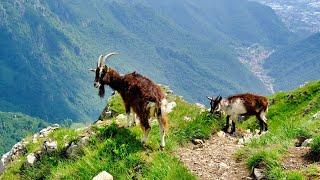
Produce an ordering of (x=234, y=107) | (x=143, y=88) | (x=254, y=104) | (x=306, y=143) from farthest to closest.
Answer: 1. (x=254, y=104)
2. (x=234, y=107)
3. (x=143, y=88)
4. (x=306, y=143)

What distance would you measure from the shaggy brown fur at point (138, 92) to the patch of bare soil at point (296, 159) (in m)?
4.35

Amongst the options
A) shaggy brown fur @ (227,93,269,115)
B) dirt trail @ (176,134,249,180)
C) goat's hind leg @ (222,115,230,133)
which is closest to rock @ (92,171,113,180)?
dirt trail @ (176,134,249,180)

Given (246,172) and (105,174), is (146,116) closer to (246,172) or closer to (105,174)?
(105,174)

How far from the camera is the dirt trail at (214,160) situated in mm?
16875

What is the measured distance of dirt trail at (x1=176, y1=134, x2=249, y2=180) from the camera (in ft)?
55.4

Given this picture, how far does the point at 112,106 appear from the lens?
96.3 feet

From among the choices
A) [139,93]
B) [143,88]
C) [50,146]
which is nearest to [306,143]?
[143,88]

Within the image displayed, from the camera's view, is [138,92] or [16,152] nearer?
[138,92]

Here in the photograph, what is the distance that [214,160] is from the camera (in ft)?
60.7

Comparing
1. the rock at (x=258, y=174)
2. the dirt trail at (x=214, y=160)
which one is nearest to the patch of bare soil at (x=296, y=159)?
the rock at (x=258, y=174)

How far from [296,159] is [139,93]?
20.5 feet

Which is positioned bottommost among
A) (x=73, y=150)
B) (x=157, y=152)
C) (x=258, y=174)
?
(x=258, y=174)

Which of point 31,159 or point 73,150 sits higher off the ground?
point 31,159

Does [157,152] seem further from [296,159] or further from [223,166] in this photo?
[296,159]
